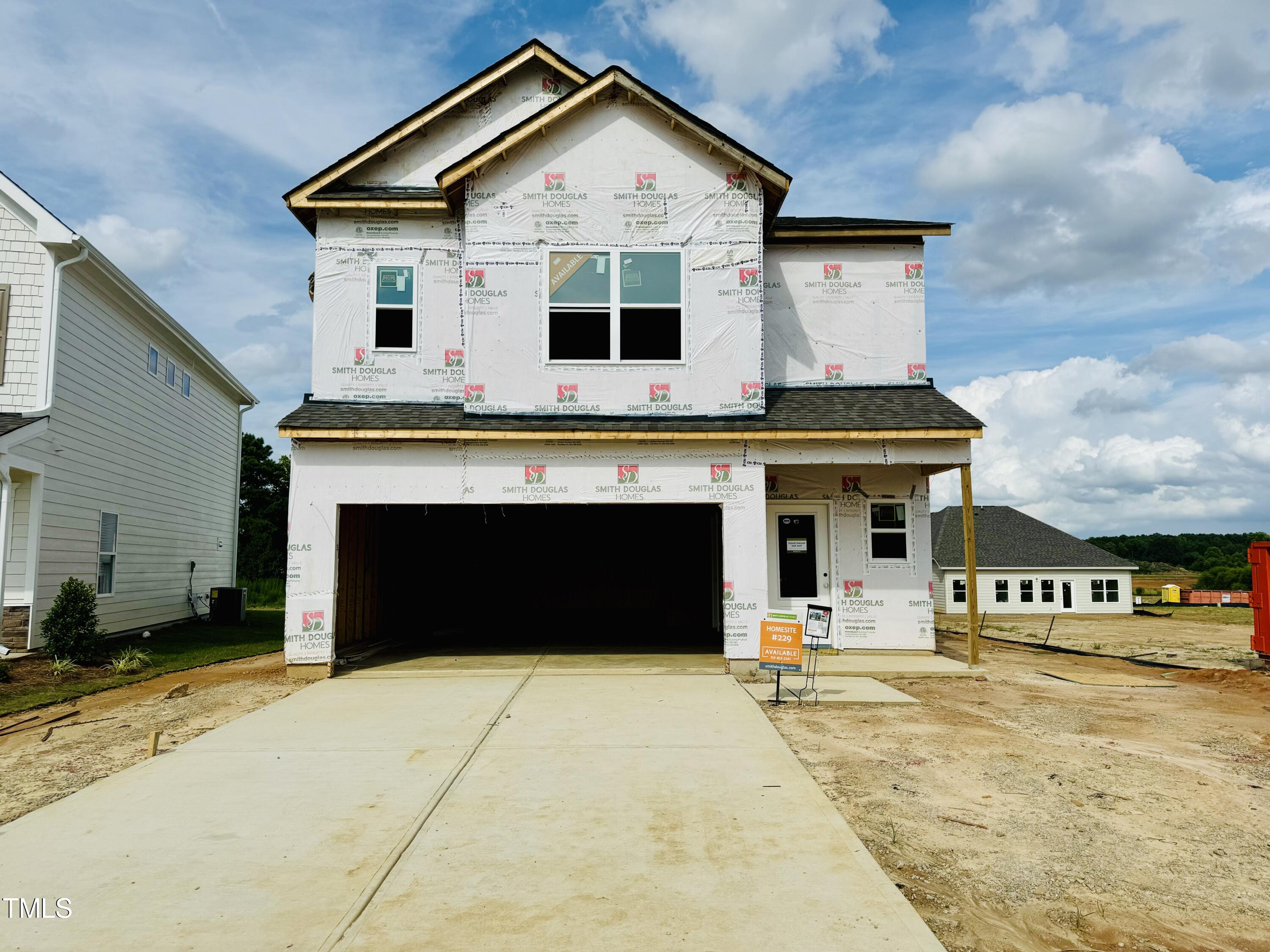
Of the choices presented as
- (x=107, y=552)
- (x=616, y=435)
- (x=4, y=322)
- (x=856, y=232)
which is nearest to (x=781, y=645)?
(x=616, y=435)

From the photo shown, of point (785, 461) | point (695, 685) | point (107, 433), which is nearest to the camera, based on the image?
point (695, 685)

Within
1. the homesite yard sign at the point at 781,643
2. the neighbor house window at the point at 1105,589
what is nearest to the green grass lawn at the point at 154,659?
the homesite yard sign at the point at 781,643

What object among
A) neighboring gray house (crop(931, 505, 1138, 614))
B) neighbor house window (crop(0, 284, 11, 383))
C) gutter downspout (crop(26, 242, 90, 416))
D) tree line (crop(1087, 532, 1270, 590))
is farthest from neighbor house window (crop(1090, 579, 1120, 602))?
neighbor house window (crop(0, 284, 11, 383))

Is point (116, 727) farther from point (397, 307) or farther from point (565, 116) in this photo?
point (565, 116)

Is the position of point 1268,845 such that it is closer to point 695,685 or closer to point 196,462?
point 695,685

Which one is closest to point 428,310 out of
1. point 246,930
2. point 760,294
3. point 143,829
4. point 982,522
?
point 760,294

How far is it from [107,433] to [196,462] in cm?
564

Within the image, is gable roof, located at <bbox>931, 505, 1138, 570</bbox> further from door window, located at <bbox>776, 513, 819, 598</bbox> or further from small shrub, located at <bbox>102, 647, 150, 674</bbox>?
small shrub, located at <bbox>102, 647, 150, 674</bbox>

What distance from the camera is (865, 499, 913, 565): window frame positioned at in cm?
1310

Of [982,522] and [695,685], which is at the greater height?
[982,522]

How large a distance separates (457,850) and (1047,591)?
36916mm

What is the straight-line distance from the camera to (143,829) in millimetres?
Answer: 5082

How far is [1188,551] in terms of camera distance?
98125mm

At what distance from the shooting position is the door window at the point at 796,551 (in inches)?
520
